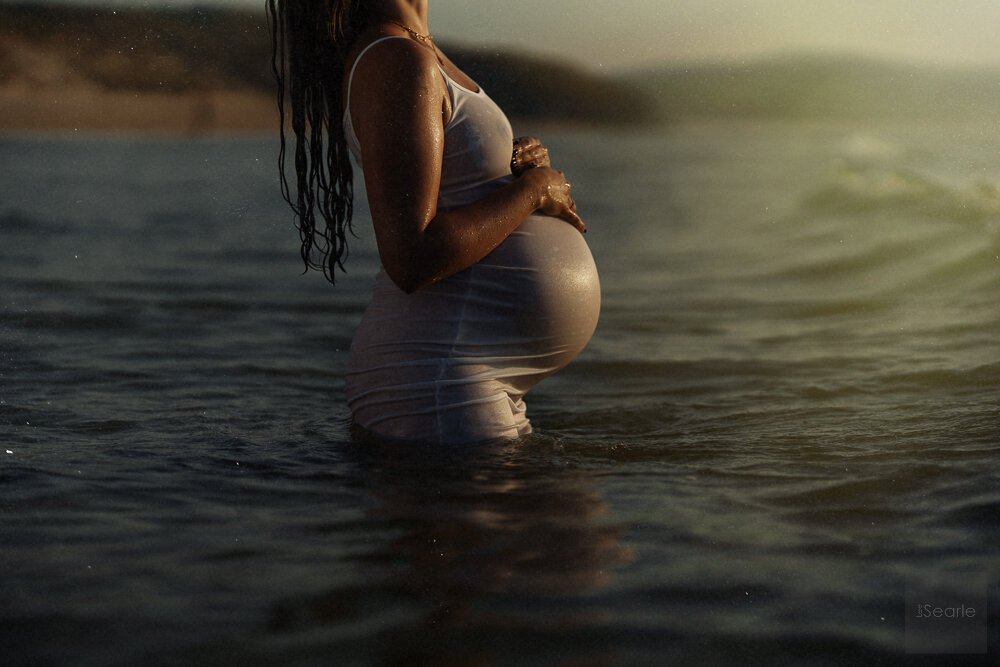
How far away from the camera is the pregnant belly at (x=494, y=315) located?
3012 millimetres

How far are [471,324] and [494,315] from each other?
2.5 inches

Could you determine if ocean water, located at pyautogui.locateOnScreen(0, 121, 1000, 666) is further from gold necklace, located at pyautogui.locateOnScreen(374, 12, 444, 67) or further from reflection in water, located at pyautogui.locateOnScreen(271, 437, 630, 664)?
gold necklace, located at pyautogui.locateOnScreen(374, 12, 444, 67)

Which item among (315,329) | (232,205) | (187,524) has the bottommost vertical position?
(232,205)

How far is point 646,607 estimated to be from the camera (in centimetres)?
→ 228

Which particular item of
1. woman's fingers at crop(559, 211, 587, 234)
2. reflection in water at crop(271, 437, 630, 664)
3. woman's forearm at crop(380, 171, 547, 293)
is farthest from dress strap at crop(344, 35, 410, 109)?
reflection in water at crop(271, 437, 630, 664)

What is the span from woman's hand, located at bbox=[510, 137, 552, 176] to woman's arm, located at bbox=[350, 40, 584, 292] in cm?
25

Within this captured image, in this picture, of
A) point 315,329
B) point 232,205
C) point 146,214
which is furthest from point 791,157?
point 315,329

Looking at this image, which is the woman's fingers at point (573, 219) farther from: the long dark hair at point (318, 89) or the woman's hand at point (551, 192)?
the long dark hair at point (318, 89)

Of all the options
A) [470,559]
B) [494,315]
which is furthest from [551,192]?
[470,559]

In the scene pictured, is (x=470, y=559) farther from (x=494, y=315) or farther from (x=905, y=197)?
(x=905, y=197)

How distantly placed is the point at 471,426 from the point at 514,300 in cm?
32

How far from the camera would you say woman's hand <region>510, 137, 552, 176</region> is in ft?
10.2

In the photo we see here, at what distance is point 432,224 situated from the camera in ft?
9.20

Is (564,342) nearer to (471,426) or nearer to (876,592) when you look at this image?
(471,426)
